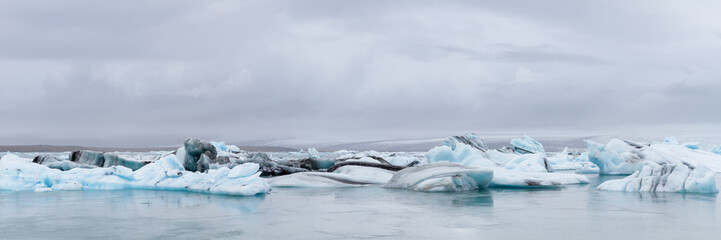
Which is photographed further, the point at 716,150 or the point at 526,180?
the point at 716,150

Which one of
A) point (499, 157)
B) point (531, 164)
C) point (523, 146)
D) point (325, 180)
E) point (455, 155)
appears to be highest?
point (523, 146)

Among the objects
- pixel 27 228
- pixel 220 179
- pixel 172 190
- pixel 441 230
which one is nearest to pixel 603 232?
pixel 441 230

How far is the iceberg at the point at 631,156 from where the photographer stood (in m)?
16.0

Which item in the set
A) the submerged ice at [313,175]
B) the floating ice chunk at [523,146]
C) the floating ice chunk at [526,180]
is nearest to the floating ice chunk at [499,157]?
the submerged ice at [313,175]

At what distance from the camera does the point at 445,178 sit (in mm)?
9828

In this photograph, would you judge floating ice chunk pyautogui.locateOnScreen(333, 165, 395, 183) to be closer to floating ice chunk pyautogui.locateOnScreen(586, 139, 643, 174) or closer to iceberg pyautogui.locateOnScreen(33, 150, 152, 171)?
iceberg pyautogui.locateOnScreen(33, 150, 152, 171)

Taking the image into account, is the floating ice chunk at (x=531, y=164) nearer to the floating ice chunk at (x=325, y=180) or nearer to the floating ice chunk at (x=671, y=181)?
the floating ice chunk at (x=325, y=180)

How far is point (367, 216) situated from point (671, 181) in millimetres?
5640

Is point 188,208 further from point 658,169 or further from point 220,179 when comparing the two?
point 658,169

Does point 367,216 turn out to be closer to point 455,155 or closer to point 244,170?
point 244,170

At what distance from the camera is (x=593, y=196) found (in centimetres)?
888

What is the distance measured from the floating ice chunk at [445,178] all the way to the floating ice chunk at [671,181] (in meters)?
2.07

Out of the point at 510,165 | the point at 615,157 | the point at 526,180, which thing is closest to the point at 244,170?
the point at 526,180

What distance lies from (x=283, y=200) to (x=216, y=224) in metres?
2.73
